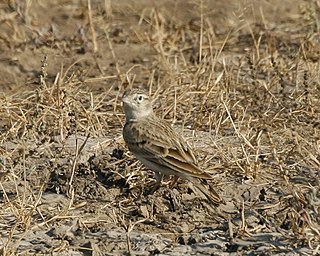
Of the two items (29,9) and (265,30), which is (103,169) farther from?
(29,9)

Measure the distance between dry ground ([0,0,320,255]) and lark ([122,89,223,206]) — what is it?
0.52ft

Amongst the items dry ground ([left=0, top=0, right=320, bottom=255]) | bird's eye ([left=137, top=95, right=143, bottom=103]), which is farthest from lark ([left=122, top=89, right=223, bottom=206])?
dry ground ([left=0, top=0, right=320, bottom=255])

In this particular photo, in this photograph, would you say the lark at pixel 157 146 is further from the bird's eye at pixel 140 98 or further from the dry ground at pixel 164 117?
the dry ground at pixel 164 117

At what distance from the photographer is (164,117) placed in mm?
8672

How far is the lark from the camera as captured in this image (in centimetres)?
698

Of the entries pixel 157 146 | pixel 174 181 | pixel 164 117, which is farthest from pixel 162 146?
pixel 164 117

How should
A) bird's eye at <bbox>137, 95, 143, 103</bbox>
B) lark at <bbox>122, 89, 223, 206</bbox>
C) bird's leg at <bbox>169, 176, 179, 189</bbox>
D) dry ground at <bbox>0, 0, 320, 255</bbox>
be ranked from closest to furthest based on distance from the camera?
dry ground at <bbox>0, 0, 320, 255</bbox>
lark at <bbox>122, 89, 223, 206</bbox>
bird's leg at <bbox>169, 176, 179, 189</bbox>
bird's eye at <bbox>137, 95, 143, 103</bbox>

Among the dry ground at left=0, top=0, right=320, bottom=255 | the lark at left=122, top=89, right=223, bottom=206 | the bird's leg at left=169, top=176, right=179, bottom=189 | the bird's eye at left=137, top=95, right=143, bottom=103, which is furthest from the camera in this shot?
the bird's eye at left=137, top=95, right=143, bottom=103

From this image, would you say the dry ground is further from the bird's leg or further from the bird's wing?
the bird's wing

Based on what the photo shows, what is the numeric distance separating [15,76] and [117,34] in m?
1.54

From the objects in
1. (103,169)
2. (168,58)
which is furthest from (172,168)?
(168,58)

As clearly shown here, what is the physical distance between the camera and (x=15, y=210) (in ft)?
21.9

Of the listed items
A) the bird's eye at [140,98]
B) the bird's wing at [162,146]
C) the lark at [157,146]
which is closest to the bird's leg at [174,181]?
the lark at [157,146]

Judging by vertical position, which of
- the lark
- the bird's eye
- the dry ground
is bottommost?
the dry ground
